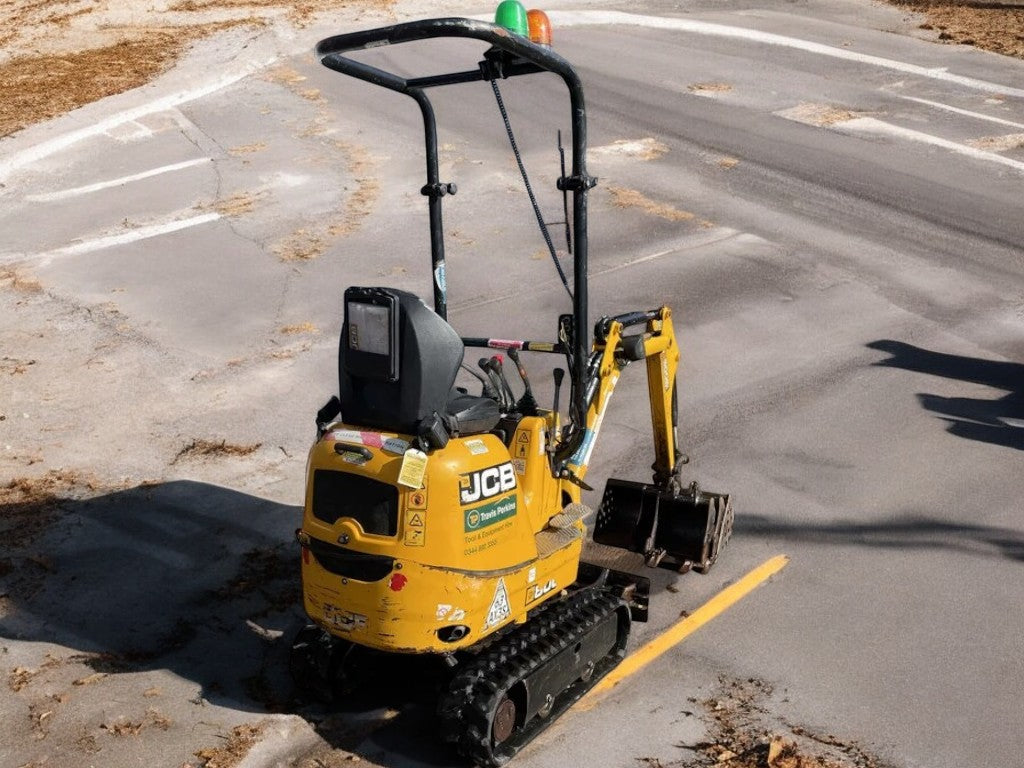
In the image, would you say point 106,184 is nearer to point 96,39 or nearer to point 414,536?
point 96,39

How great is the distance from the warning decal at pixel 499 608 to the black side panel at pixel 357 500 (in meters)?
0.69

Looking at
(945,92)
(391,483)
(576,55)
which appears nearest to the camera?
(391,483)

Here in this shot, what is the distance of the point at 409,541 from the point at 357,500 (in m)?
0.34

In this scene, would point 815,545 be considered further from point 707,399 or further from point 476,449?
point 476,449

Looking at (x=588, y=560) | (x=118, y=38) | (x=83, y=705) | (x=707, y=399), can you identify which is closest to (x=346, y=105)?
(x=118, y=38)

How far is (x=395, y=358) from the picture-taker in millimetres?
6457

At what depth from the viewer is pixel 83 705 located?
7.18 m

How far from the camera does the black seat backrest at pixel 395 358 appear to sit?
21.2 feet

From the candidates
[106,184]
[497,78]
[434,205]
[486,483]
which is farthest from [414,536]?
[106,184]

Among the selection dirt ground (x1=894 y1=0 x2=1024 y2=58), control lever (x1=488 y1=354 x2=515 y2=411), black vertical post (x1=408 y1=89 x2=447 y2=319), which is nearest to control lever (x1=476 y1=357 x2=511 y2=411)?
control lever (x1=488 y1=354 x2=515 y2=411)

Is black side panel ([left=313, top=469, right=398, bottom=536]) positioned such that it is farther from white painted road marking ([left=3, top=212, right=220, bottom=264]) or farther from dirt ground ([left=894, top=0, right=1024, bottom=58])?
dirt ground ([left=894, top=0, right=1024, bottom=58])

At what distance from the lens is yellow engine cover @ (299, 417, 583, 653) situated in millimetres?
6391

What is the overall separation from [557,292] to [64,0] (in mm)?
16951

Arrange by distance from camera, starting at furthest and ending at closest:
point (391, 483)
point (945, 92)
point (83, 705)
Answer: point (945, 92) → point (83, 705) → point (391, 483)
